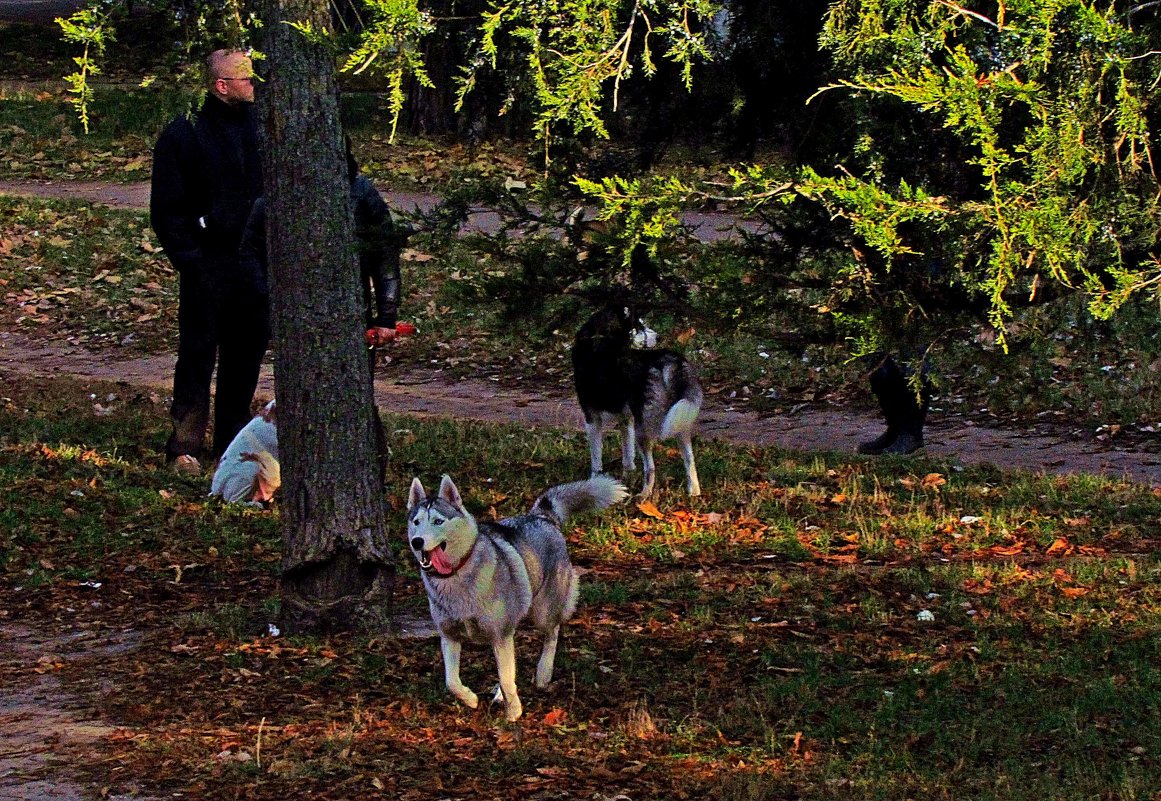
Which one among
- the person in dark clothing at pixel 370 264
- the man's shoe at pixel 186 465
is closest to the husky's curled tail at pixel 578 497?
the person in dark clothing at pixel 370 264

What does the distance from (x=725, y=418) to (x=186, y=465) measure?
5032 millimetres

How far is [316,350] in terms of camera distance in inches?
284

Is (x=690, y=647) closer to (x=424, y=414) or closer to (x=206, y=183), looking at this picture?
(x=206, y=183)

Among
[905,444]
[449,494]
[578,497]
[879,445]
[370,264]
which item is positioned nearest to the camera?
[449,494]

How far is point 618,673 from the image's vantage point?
6961mm

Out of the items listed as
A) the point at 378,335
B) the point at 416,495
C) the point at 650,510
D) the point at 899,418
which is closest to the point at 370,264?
the point at 378,335

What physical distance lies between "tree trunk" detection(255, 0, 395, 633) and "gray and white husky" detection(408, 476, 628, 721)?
36.3 inches

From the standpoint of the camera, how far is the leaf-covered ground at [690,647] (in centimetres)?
587

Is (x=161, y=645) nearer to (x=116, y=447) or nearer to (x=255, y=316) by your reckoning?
(x=255, y=316)

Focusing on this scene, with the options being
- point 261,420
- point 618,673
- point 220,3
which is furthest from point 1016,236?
point 261,420

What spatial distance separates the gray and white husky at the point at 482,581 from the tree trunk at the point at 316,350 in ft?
3.03

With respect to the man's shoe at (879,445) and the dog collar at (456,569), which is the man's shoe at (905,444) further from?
the dog collar at (456,569)

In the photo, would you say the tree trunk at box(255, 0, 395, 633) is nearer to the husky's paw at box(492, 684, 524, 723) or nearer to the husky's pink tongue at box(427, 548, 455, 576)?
the husky's pink tongue at box(427, 548, 455, 576)

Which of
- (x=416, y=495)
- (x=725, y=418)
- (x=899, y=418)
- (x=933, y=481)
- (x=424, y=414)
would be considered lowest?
(x=424, y=414)
